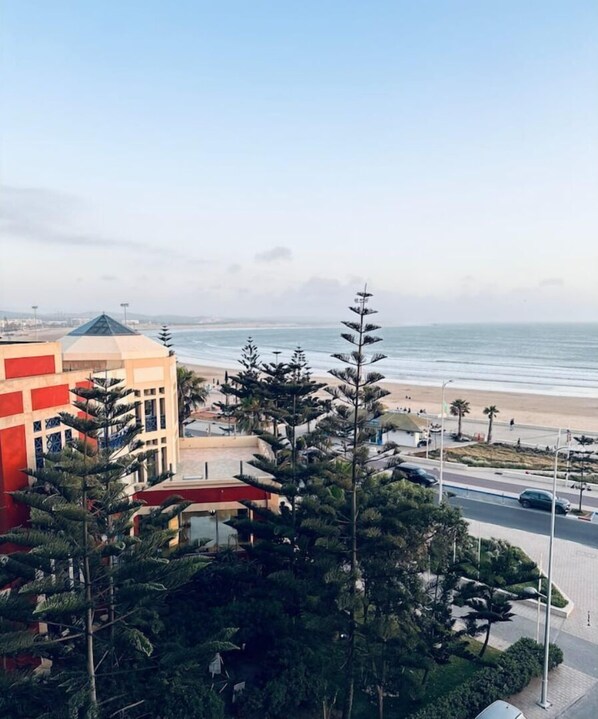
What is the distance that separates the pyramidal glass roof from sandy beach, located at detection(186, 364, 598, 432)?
26.0 metres

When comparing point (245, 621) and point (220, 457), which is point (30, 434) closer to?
point (245, 621)

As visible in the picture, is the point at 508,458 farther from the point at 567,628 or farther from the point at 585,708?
the point at 585,708

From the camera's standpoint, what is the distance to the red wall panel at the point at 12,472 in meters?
10.2

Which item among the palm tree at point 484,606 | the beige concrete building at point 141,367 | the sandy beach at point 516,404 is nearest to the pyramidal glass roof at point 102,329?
the beige concrete building at point 141,367

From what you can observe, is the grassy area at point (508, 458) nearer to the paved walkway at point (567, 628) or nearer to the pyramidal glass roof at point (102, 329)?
the paved walkway at point (567, 628)

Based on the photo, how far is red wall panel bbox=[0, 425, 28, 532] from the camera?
10.2m

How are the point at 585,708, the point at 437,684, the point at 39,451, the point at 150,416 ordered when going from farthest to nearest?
the point at 150,416 < the point at 437,684 < the point at 39,451 < the point at 585,708

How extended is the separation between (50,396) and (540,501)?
19.0 metres

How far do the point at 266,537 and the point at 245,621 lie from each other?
6.38 ft

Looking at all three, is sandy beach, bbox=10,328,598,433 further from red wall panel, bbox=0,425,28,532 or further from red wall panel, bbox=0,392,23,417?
red wall panel, bbox=0,425,28,532

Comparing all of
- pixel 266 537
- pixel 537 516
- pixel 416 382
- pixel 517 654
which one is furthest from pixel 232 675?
pixel 416 382

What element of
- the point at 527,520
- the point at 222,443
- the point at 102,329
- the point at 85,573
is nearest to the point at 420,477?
the point at 527,520

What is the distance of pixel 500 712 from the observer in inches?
380

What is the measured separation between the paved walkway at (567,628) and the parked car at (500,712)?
1.03 meters
